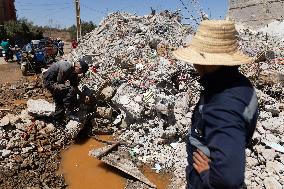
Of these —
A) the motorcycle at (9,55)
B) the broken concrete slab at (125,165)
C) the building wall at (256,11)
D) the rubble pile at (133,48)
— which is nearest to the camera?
the broken concrete slab at (125,165)

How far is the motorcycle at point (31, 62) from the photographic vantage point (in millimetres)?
12078

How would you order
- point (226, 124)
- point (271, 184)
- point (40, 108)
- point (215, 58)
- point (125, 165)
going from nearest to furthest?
point (226, 124) → point (215, 58) → point (271, 184) → point (125, 165) → point (40, 108)

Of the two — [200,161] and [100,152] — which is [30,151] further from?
[200,161]

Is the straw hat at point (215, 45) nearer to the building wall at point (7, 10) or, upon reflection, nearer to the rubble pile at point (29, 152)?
the rubble pile at point (29, 152)

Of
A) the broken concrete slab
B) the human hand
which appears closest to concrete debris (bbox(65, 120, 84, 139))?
the broken concrete slab

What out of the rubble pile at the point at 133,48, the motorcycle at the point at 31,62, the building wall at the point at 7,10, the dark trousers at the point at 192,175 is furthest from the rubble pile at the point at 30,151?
the building wall at the point at 7,10

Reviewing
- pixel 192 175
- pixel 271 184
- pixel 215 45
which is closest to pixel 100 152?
pixel 271 184

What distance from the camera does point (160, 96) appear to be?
19.2 feet

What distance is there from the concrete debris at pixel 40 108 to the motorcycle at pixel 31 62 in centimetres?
614

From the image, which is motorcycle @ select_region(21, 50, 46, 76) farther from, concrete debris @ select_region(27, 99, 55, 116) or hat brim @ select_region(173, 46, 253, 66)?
hat brim @ select_region(173, 46, 253, 66)

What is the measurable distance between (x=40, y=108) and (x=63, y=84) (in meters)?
0.78

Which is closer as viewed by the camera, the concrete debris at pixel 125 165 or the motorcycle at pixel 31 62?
the concrete debris at pixel 125 165

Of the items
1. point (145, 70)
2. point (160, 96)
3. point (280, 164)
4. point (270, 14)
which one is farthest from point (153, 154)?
point (270, 14)

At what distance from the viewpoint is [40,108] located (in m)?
6.26
